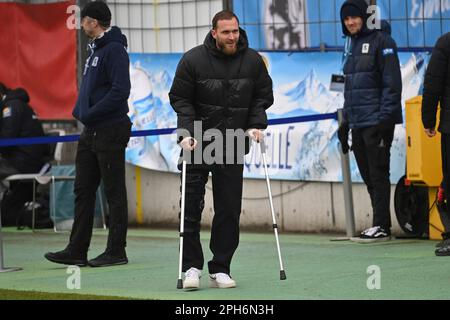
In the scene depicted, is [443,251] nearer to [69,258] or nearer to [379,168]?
[379,168]

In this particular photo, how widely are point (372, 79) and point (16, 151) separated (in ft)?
18.5

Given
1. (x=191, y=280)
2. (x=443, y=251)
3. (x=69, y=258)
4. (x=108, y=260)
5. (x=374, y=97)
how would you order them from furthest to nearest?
(x=374, y=97), (x=108, y=260), (x=69, y=258), (x=443, y=251), (x=191, y=280)

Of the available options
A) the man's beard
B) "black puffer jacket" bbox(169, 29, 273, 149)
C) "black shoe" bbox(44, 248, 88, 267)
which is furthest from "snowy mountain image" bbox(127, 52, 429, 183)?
the man's beard

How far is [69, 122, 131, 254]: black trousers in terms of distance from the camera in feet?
39.2

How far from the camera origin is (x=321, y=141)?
15.0 metres

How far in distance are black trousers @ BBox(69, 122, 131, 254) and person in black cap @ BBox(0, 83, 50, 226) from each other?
5.16 metres

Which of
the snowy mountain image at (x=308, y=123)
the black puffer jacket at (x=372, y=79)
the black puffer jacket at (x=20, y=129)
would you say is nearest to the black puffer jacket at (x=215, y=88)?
the black puffer jacket at (x=372, y=79)

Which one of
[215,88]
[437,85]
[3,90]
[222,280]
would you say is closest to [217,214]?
[222,280]

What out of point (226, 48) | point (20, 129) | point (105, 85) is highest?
point (226, 48)

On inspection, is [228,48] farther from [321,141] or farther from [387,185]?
[321,141]

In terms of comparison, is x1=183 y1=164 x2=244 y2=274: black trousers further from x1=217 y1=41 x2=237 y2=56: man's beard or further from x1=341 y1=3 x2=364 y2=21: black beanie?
x1=341 y1=3 x2=364 y2=21: black beanie

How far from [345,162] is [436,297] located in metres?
5.25

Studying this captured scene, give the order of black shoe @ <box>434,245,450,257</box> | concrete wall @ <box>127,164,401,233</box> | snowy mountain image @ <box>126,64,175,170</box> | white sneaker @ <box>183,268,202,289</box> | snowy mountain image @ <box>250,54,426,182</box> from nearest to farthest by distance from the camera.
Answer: white sneaker @ <box>183,268,202,289</box> → black shoe @ <box>434,245,450,257</box> → snowy mountain image @ <box>250,54,426,182</box> → concrete wall @ <box>127,164,401,233</box> → snowy mountain image @ <box>126,64,175,170</box>

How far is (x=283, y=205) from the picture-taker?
51.1 ft
